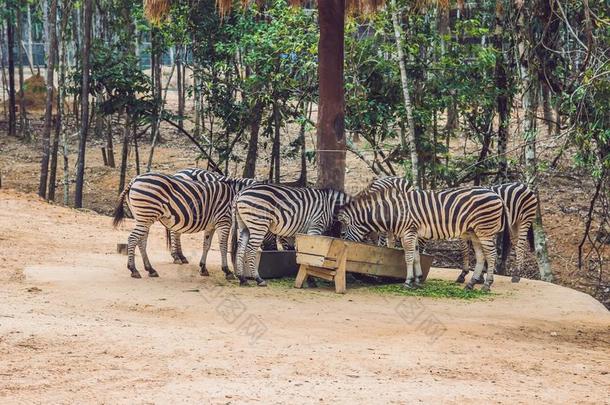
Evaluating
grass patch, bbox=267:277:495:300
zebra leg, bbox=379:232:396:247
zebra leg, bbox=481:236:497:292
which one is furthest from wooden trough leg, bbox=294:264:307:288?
zebra leg, bbox=481:236:497:292

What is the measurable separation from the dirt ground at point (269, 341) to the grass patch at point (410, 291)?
0.35m

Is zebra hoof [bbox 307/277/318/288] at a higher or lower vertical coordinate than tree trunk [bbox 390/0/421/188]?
lower

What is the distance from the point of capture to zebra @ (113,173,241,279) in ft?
43.6

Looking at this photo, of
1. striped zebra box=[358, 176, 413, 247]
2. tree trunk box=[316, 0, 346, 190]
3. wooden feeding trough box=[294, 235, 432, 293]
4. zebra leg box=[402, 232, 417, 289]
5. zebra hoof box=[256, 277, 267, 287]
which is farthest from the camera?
striped zebra box=[358, 176, 413, 247]

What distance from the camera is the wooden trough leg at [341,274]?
41.9 feet

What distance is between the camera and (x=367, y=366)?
28.7 feet

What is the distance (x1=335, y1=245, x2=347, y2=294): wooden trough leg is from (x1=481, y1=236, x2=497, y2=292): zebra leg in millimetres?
2320

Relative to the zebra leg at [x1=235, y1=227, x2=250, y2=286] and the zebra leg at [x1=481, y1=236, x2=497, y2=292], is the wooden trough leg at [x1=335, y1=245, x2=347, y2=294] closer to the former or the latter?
the zebra leg at [x1=235, y1=227, x2=250, y2=286]

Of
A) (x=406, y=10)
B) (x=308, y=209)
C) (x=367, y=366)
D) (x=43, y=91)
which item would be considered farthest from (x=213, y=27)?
(x=43, y=91)

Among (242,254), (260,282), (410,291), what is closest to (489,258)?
(410,291)

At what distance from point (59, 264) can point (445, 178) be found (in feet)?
27.0

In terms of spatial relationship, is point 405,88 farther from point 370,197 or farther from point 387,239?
point 370,197

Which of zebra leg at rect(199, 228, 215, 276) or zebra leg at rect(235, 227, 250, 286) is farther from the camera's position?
zebra leg at rect(199, 228, 215, 276)

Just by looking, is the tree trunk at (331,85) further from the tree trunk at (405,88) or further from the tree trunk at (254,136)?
the tree trunk at (254,136)
